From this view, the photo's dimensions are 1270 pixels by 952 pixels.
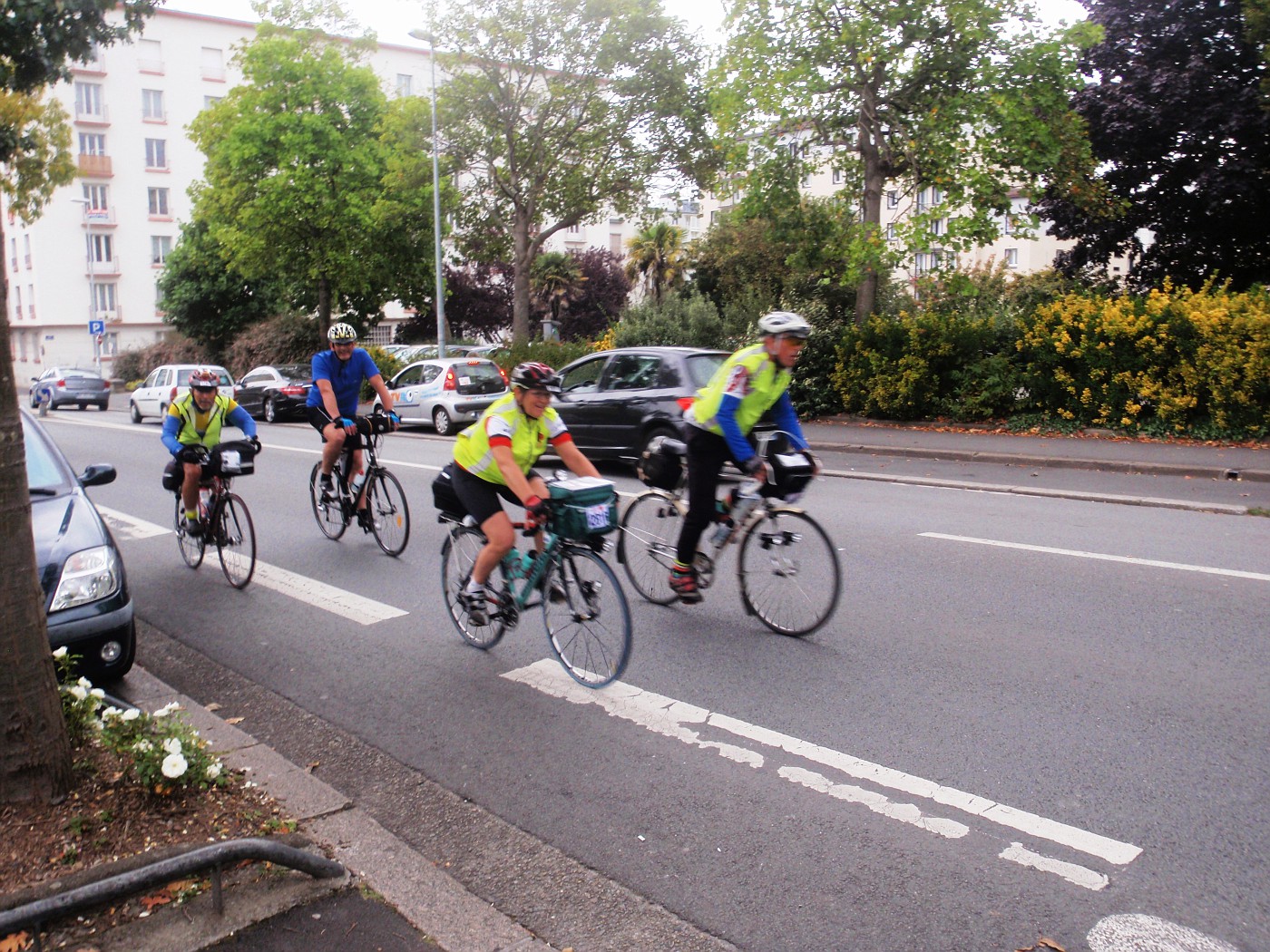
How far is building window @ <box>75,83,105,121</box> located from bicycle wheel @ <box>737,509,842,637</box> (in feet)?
211

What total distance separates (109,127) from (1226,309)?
200 feet

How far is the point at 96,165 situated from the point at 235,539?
60.5 metres

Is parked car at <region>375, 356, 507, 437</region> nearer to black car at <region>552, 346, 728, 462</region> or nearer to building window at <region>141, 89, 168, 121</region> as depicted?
black car at <region>552, 346, 728, 462</region>

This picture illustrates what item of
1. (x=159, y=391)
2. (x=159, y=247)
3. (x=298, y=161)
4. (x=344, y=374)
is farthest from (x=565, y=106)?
(x=159, y=247)

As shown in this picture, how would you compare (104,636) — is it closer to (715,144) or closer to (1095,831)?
(1095,831)

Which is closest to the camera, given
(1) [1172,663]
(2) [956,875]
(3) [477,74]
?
(2) [956,875]

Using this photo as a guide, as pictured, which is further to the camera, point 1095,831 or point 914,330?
point 914,330

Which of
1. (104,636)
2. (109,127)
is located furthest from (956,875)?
(109,127)

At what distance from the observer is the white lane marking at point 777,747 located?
3701 millimetres

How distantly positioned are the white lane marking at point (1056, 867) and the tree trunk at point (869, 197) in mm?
15606

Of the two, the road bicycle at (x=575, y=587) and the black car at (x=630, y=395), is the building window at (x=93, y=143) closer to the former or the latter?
the black car at (x=630, y=395)

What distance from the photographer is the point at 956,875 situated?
3.49m

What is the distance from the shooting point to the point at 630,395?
13.5 m

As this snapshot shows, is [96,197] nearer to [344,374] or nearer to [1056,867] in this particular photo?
[344,374]
